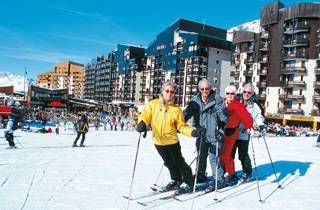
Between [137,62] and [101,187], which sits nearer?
[101,187]

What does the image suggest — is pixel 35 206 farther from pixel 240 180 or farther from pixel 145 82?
pixel 145 82

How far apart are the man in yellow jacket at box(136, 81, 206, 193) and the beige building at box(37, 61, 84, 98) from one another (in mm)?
166487

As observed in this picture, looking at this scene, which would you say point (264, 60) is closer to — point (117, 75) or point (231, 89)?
point (231, 89)

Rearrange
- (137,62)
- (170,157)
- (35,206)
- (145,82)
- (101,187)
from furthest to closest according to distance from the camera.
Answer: (137,62) → (145,82) → (101,187) → (170,157) → (35,206)

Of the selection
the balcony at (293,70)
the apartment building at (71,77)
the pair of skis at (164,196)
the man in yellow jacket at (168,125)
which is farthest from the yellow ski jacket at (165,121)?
the apartment building at (71,77)

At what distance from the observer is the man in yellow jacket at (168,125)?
16.3 feet

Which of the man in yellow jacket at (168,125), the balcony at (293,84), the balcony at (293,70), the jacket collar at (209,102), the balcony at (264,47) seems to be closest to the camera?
the man in yellow jacket at (168,125)

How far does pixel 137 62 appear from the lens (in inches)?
4082

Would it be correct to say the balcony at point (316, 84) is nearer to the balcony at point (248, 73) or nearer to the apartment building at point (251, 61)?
the apartment building at point (251, 61)

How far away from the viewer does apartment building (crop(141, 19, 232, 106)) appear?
72.2 meters

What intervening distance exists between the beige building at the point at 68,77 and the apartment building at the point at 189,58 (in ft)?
296

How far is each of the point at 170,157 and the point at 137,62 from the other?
9994 centimetres

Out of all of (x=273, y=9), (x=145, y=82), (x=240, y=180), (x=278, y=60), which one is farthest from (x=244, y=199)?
(x=145, y=82)

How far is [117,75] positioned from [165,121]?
11023cm
